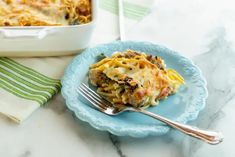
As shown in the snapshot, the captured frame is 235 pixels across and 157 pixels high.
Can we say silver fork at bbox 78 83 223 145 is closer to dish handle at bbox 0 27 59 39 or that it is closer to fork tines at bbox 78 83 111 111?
fork tines at bbox 78 83 111 111

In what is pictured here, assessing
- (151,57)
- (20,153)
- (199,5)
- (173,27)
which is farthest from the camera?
(199,5)

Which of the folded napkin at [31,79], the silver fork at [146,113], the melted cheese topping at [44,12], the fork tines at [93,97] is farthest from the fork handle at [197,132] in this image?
the melted cheese topping at [44,12]

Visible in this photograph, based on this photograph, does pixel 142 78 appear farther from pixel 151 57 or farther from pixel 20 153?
pixel 20 153

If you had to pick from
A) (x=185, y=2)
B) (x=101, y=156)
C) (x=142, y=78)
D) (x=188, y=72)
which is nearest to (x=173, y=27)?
(x=185, y=2)

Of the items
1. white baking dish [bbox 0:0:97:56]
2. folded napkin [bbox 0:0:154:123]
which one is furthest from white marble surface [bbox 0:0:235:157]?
white baking dish [bbox 0:0:97:56]

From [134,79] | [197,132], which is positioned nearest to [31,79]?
[134,79]

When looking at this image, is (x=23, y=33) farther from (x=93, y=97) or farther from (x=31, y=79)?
(x=93, y=97)
